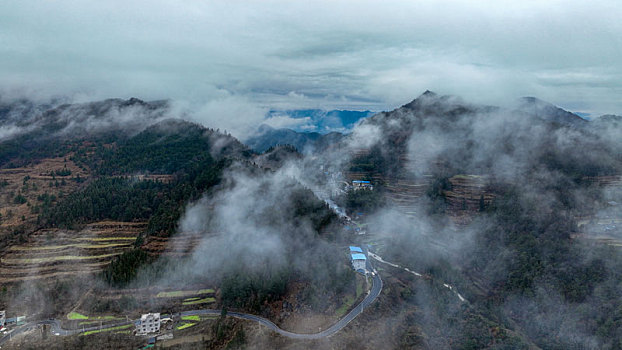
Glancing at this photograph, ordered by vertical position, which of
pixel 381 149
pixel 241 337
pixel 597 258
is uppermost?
pixel 381 149

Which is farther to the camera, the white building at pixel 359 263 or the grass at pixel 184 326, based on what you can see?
the white building at pixel 359 263

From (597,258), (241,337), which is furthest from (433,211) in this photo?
(241,337)

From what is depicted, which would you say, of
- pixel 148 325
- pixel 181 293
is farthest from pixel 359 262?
pixel 148 325

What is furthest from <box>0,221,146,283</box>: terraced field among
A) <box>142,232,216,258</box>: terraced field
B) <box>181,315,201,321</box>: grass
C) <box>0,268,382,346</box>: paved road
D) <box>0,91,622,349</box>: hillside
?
<box>181,315,201,321</box>: grass

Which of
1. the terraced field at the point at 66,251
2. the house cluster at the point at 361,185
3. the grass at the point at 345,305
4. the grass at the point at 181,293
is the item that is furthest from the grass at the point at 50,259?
the house cluster at the point at 361,185

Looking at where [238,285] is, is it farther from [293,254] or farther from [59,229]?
[59,229]

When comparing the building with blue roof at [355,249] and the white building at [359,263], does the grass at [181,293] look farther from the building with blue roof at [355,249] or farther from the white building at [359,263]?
the building with blue roof at [355,249]

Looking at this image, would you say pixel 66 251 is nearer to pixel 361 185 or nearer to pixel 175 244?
pixel 175 244
